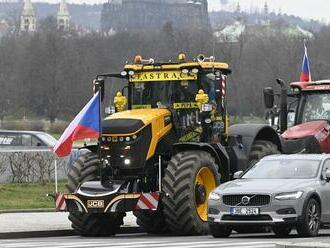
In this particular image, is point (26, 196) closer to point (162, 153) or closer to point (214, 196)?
point (162, 153)

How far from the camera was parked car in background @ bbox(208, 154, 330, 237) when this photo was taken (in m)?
20.7

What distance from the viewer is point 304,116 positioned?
98.0ft

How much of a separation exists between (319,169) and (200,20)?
447 ft

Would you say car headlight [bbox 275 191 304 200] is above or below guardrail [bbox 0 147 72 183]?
above

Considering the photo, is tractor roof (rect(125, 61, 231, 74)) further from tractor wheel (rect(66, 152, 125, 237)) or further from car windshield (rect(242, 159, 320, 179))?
car windshield (rect(242, 159, 320, 179))

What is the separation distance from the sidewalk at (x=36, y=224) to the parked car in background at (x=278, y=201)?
405 centimetres

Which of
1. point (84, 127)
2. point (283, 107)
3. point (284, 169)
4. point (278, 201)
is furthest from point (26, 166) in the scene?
point (278, 201)

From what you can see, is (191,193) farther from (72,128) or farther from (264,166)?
(72,128)

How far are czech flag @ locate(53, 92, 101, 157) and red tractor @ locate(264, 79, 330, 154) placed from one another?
555 cm

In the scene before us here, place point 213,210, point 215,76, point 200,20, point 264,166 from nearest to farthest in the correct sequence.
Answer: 1. point 213,210
2. point 264,166
3. point 215,76
4. point 200,20

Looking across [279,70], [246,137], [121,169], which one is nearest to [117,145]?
[121,169]

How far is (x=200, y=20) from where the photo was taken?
157375mm

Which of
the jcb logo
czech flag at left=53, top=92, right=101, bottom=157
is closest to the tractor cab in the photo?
czech flag at left=53, top=92, right=101, bottom=157

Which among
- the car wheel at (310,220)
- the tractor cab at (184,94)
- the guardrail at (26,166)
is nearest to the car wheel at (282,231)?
the car wheel at (310,220)
